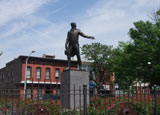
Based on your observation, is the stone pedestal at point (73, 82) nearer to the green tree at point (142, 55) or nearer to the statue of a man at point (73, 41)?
the statue of a man at point (73, 41)

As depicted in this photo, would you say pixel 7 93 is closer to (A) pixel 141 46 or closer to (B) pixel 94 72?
(A) pixel 141 46

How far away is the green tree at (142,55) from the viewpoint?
25125 mm

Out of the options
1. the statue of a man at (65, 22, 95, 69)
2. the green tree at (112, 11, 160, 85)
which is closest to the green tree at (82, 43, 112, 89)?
the green tree at (112, 11, 160, 85)

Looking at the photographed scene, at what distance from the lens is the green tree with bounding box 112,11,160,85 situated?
989 inches

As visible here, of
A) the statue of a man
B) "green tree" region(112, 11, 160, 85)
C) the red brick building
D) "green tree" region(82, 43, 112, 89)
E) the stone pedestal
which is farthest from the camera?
"green tree" region(82, 43, 112, 89)

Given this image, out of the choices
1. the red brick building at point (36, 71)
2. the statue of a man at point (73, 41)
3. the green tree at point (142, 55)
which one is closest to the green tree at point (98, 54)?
the red brick building at point (36, 71)

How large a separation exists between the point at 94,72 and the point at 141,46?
22879 millimetres

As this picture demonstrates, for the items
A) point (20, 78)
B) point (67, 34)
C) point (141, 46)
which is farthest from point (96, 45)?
point (67, 34)

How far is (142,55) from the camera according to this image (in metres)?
25.7

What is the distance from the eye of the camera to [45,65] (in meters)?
40.8

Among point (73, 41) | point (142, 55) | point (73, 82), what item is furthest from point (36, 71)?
point (73, 82)

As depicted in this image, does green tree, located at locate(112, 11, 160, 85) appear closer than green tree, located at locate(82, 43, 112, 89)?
Yes

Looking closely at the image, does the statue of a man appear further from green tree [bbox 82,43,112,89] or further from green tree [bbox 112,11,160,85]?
green tree [bbox 82,43,112,89]

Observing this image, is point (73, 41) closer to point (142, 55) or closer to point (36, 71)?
point (142, 55)
